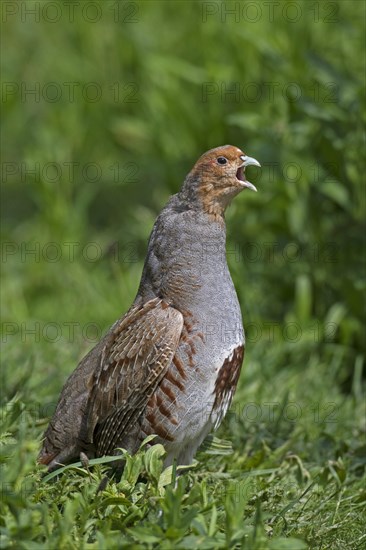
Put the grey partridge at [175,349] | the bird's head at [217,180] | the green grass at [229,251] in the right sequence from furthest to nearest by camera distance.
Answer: the bird's head at [217,180] < the grey partridge at [175,349] < the green grass at [229,251]

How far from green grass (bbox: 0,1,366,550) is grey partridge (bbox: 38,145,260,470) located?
0.24 meters

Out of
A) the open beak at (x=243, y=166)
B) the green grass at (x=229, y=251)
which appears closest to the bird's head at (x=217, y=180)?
the open beak at (x=243, y=166)

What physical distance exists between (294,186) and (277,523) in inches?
102

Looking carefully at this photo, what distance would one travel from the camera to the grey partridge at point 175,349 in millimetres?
3639

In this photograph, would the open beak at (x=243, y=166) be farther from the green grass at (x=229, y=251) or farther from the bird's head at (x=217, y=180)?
the green grass at (x=229, y=251)

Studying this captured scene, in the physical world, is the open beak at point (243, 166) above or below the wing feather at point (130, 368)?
above

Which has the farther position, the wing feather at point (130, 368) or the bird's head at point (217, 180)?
the bird's head at point (217, 180)

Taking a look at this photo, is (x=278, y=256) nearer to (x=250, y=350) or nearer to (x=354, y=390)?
(x=250, y=350)

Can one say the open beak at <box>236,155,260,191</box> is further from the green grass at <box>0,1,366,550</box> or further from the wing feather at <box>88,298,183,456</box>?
the green grass at <box>0,1,366,550</box>

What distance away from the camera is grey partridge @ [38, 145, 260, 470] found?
3.64 m

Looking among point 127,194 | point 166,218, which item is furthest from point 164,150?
point 166,218

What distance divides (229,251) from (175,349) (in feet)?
7.60

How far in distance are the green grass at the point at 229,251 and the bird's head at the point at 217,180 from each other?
3.33ft

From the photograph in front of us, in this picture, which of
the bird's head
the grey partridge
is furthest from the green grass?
the bird's head
